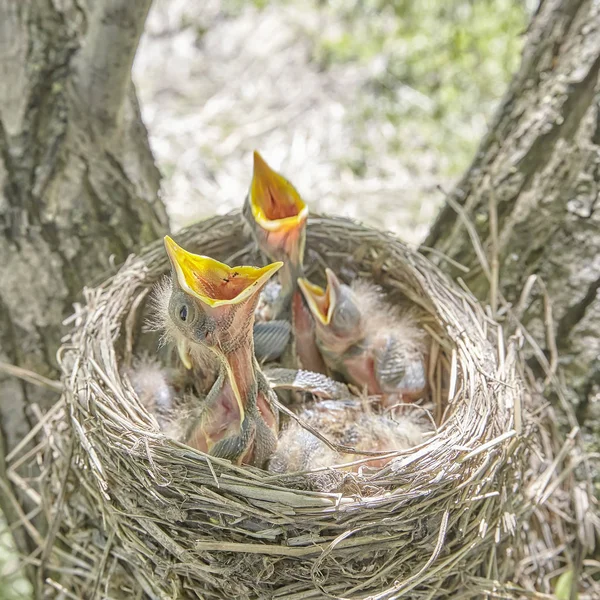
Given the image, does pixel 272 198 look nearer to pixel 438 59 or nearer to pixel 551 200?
pixel 551 200

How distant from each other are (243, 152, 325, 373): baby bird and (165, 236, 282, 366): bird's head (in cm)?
28

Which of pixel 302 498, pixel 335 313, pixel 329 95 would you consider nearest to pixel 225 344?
pixel 302 498

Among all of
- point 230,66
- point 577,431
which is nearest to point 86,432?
point 577,431

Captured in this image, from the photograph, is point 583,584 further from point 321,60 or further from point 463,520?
point 321,60

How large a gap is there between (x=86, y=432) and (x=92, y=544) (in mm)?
236

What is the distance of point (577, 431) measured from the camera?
4.46 ft

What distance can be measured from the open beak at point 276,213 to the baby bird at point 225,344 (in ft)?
0.90

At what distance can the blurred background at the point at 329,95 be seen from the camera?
9.79ft

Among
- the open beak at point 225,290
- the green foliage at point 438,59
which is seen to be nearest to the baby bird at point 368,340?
the open beak at point 225,290

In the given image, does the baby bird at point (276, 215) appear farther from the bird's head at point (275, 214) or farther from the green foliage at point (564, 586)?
the green foliage at point (564, 586)

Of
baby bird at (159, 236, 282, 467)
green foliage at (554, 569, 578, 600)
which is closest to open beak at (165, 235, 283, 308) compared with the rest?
baby bird at (159, 236, 282, 467)

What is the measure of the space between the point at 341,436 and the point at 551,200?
0.68 meters

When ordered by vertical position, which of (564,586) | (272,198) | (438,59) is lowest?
(564,586)

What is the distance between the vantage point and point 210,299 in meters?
0.97
